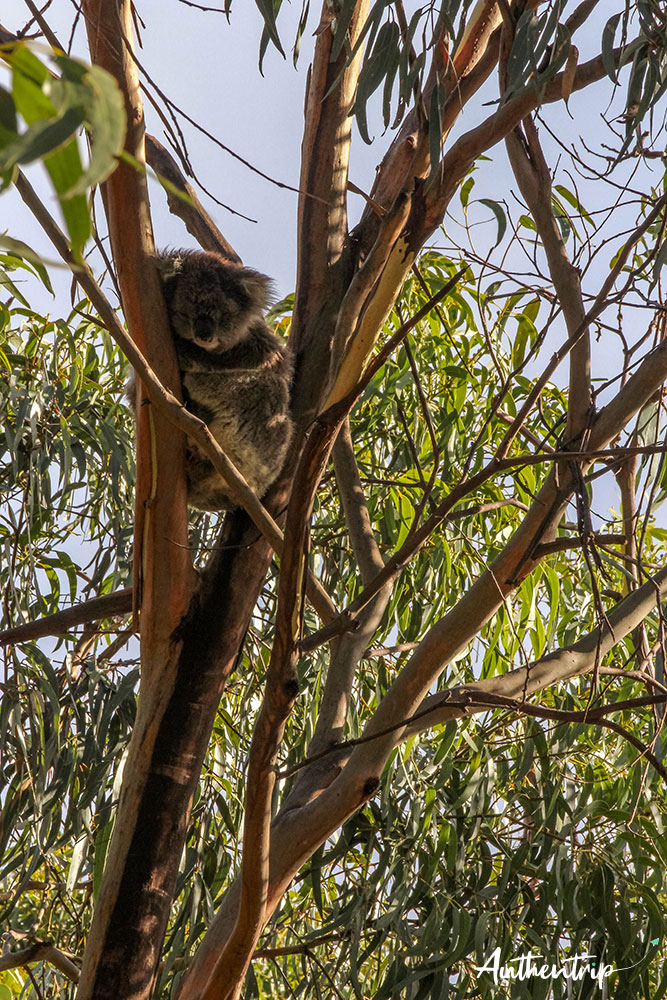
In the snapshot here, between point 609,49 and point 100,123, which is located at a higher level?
point 609,49

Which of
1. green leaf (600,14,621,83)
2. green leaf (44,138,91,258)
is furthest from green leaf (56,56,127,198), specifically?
green leaf (600,14,621,83)

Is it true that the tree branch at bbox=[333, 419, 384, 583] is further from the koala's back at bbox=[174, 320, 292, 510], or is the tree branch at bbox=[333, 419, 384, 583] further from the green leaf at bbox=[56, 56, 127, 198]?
the green leaf at bbox=[56, 56, 127, 198]

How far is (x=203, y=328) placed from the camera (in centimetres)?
213

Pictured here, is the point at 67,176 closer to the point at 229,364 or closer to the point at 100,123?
the point at 100,123

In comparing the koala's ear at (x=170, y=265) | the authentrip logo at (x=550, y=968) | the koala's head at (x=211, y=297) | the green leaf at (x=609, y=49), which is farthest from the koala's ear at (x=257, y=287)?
the authentrip logo at (x=550, y=968)

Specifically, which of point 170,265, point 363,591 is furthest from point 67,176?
point 170,265

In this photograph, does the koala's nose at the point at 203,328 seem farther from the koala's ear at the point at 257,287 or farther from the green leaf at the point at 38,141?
the green leaf at the point at 38,141

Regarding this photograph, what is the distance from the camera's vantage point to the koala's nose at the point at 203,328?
6.98 ft

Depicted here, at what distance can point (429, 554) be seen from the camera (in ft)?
8.45

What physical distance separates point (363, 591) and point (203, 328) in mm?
910

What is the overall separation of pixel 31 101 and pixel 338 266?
148cm

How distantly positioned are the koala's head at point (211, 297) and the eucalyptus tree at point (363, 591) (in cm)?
7

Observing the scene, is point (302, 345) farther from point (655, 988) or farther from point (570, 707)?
point (655, 988)

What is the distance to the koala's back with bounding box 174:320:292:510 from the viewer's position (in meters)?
2.12
